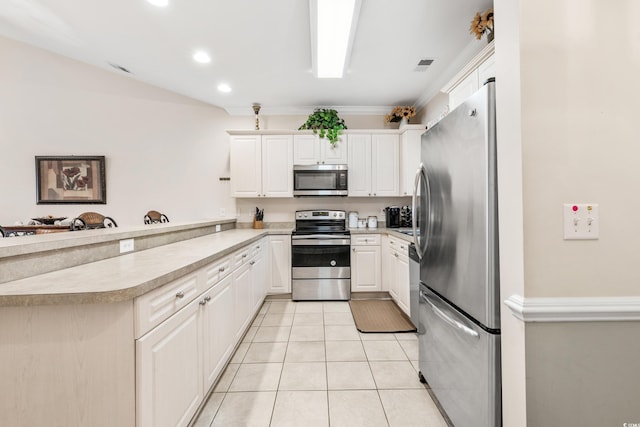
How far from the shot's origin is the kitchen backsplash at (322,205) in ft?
13.6

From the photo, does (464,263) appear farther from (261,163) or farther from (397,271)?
(261,163)

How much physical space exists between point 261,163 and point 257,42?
1.60 meters

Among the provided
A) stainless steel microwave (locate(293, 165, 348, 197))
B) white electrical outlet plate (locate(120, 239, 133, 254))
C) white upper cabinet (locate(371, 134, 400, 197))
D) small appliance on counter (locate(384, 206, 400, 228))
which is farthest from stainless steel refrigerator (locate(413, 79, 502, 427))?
small appliance on counter (locate(384, 206, 400, 228))

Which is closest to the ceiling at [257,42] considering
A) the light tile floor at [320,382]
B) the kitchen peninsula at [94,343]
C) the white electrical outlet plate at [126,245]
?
the white electrical outlet plate at [126,245]

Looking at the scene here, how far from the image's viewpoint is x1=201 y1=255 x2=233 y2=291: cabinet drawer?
1.67 m

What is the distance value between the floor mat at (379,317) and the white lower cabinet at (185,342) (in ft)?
4.26

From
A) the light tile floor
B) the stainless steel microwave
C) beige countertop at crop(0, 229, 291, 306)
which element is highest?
the stainless steel microwave

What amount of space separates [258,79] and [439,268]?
9.66 feet

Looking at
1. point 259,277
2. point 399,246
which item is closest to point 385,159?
point 399,246

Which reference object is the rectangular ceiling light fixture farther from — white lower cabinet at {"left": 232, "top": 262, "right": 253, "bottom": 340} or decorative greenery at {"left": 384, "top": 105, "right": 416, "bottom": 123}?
white lower cabinet at {"left": 232, "top": 262, "right": 253, "bottom": 340}

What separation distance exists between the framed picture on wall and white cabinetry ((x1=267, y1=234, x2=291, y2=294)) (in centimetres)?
284

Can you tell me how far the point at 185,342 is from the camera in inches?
53.5

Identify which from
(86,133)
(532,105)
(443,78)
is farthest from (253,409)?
(86,133)

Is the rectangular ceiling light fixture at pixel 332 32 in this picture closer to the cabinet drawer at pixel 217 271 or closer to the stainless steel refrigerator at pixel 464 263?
the stainless steel refrigerator at pixel 464 263
